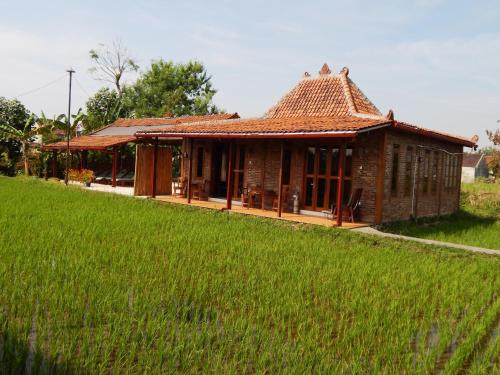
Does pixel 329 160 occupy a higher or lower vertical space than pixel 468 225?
higher

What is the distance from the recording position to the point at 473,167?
60625mm

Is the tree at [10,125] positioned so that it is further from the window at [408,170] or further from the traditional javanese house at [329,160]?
the window at [408,170]

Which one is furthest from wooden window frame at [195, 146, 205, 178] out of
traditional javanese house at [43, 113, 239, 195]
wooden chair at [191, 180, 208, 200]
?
traditional javanese house at [43, 113, 239, 195]

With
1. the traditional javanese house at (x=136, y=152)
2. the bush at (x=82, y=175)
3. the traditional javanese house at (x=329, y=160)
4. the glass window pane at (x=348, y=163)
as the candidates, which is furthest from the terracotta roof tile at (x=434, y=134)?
the bush at (x=82, y=175)

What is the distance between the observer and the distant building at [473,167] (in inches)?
2373

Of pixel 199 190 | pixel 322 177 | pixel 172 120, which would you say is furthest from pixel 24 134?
pixel 322 177

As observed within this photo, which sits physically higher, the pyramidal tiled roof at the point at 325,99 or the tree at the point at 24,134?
the pyramidal tiled roof at the point at 325,99

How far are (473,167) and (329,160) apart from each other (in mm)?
53844

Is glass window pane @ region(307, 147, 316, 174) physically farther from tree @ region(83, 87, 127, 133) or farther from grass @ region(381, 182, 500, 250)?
tree @ region(83, 87, 127, 133)

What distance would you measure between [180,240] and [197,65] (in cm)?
3955

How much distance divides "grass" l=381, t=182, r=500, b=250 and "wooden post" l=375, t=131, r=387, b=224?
1.24ft

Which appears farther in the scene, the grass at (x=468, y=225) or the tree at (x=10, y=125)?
the tree at (x=10, y=125)

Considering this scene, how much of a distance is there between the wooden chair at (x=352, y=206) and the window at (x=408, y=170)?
6.58 ft

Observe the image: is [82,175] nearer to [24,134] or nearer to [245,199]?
[24,134]
